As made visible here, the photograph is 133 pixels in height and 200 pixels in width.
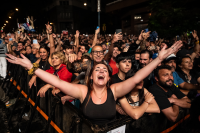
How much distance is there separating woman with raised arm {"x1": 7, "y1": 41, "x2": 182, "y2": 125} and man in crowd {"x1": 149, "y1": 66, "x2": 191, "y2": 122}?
2.85ft

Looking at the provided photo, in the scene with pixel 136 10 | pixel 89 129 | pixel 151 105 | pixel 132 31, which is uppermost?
pixel 136 10

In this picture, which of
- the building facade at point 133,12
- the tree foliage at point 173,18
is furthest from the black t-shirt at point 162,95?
the building facade at point 133,12

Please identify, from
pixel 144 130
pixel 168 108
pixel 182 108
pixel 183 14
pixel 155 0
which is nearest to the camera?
pixel 144 130

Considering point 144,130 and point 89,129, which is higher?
point 89,129

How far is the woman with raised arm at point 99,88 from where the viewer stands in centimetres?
200

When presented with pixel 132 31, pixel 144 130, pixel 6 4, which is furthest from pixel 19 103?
pixel 6 4

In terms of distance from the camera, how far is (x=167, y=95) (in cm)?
282

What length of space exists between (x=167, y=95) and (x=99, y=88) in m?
1.54

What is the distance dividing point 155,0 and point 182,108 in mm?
20138

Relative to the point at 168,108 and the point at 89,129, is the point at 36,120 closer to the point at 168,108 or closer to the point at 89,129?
the point at 89,129

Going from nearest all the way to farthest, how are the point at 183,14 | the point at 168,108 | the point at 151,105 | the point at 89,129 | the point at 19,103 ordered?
the point at 89,129
the point at 151,105
the point at 168,108
the point at 19,103
the point at 183,14

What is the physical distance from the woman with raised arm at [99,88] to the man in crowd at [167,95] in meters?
0.87

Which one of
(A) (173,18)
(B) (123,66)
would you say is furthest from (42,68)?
(A) (173,18)

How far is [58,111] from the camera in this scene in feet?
8.57
